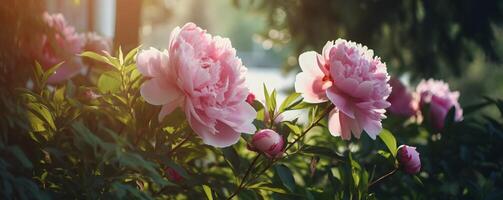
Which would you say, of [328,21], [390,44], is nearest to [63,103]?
[328,21]

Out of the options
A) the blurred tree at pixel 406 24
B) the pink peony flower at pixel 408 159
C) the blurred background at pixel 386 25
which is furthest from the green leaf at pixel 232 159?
the blurred tree at pixel 406 24

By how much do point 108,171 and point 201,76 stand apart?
0.26m

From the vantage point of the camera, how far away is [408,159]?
168cm

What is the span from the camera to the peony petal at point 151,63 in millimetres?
1512

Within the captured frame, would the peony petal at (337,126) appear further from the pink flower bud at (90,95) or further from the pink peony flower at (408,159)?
the pink flower bud at (90,95)

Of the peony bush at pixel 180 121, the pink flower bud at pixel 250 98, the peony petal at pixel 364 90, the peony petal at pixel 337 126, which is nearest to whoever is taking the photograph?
the peony bush at pixel 180 121

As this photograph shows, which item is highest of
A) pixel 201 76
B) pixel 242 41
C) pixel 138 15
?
pixel 201 76

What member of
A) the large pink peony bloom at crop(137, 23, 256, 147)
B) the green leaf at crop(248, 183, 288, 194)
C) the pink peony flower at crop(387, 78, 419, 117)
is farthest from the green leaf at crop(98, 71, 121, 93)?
the pink peony flower at crop(387, 78, 419, 117)

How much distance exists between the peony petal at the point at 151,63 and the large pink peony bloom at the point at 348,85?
0.30 m

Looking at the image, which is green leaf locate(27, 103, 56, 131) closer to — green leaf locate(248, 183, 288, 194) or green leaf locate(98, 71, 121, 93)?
green leaf locate(98, 71, 121, 93)

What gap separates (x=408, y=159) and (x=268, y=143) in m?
0.30

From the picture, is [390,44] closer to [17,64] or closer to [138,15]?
[138,15]

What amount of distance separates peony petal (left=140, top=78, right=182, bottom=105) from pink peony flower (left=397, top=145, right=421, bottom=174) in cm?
48

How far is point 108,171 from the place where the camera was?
1.55 metres
